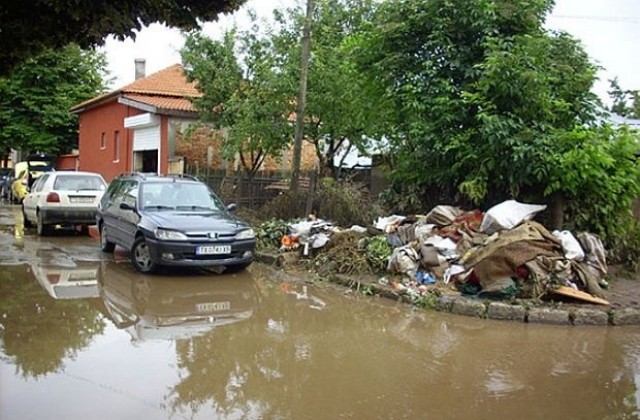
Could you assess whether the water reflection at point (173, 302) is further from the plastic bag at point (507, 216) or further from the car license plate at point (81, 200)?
the car license plate at point (81, 200)

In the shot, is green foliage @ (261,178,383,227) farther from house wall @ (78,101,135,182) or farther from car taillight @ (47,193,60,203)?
house wall @ (78,101,135,182)

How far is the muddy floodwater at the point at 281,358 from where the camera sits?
4887 millimetres

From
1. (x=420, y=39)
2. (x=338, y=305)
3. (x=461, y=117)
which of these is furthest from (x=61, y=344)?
(x=420, y=39)

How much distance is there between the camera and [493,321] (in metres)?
7.93

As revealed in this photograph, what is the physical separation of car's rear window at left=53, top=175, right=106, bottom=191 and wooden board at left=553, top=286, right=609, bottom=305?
37.5 ft

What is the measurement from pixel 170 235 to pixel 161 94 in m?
17.5

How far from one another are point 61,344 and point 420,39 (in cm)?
835

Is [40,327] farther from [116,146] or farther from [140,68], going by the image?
[140,68]

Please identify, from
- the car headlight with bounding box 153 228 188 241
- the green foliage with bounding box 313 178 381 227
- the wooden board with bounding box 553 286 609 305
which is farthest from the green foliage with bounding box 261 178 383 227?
the wooden board with bounding box 553 286 609 305

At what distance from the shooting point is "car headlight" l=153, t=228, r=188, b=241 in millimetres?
9875

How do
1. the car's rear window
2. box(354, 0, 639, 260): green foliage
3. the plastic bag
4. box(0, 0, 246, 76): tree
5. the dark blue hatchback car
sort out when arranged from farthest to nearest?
the car's rear window → the dark blue hatchback car → box(354, 0, 639, 260): green foliage → the plastic bag → box(0, 0, 246, 76): tree

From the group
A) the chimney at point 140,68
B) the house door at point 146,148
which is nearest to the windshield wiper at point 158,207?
the house door at point 146,148

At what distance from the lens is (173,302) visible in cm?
842

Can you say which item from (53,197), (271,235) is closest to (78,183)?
(53,197)
